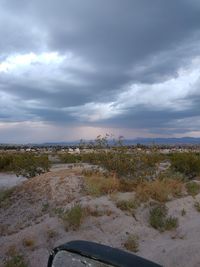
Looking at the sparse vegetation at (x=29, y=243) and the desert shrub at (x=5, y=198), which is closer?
the sparse vegetation at (x=29, y=243)

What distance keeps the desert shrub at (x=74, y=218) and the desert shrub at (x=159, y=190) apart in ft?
8.57

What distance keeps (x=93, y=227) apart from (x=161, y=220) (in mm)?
2024

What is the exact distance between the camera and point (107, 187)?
16.1m

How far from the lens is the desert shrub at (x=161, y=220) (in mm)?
12828

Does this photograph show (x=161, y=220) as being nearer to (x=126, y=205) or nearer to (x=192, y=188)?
(x=126, y=205)

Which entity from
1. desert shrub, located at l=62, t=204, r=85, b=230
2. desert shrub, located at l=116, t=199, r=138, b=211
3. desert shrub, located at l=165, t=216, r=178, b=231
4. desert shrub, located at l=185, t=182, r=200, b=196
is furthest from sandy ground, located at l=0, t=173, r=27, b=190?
desert shrub, located at l=165, t=216, r=178, b=231

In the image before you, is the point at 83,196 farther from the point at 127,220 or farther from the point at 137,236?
the point at 137,236

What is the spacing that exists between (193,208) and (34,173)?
11561mm

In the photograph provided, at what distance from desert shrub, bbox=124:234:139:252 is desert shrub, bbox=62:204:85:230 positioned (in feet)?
5.14

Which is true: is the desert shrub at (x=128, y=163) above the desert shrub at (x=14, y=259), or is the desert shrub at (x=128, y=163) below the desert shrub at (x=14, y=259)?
above

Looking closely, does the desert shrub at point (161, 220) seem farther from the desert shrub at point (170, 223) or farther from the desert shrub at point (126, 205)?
the desert shrub at point (126, 205)

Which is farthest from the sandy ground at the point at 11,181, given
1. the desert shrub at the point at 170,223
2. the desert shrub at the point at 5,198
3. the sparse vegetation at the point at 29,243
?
the desert shrub at the point at 170,223

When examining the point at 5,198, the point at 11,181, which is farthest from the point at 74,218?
the point at 11,181

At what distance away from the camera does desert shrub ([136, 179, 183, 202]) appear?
1510 centimetres
